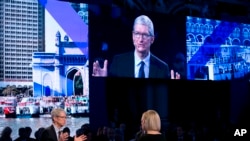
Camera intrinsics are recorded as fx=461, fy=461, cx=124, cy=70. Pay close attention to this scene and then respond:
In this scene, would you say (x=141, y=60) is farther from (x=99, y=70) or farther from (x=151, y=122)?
(x=151, y=122)

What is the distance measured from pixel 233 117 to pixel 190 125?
1.47 m

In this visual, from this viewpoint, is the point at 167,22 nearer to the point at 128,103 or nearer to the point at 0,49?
the point at 128,103

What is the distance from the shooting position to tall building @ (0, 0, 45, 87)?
7.51 m

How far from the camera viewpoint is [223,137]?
909 centimetres

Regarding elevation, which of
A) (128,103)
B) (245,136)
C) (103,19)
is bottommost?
(245,136)

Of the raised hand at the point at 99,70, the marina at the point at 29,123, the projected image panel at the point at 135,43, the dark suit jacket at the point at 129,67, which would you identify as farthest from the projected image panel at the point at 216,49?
the marina at the point at 29,123

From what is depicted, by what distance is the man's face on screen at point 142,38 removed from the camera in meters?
8.92

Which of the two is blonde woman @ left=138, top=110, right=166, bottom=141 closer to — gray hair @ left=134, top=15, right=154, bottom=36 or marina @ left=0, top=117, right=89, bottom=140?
marina @ left=0, top=117, right=89, bottom=140

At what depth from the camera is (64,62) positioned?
7953 millimetres

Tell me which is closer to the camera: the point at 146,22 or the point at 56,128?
the point at 56,128

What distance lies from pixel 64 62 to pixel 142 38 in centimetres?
178

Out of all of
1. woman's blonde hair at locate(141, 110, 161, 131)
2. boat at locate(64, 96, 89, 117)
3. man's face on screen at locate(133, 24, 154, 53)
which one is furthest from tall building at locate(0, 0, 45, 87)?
woman's blonde hair at locate(141, 110, 161, 131)

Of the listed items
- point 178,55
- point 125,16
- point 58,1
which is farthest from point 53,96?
point 178,55

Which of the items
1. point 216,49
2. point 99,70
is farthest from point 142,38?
point 216,49
